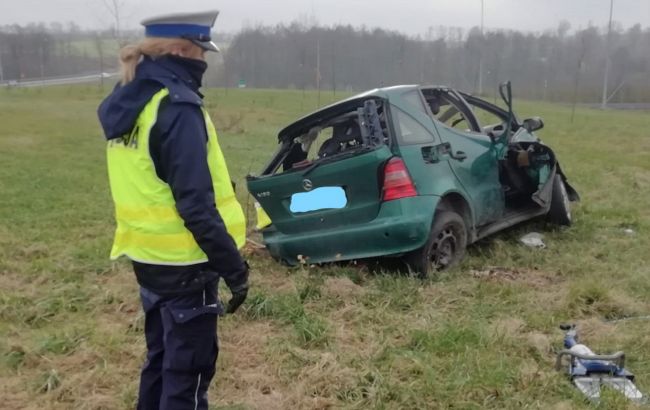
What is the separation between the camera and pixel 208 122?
245 centimetres

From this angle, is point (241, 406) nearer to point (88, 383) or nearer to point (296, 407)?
point (296, 407)

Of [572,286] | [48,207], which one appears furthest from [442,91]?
[48,207]

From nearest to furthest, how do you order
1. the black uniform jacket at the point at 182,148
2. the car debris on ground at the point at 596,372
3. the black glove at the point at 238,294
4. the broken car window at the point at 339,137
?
1. the black uniform jacket at the point at 182,148
2. the black glove at the point at 238,294
3. the car debris on ground at the point at 596,372
4. the broken car window at the point at 339,137

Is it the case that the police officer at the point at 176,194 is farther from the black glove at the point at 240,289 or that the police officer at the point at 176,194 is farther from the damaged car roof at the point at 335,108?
the damaged car roof at the point at 335,108

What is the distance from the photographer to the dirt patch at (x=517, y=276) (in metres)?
4.93

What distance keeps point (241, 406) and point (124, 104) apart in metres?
1.58

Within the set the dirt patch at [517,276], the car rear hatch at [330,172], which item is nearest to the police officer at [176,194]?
the car rear hatch at [330,172]

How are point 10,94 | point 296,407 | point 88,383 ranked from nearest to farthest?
point 296,407 < point 88,383 < point 10,94

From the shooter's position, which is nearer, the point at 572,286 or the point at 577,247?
the point at 572,286

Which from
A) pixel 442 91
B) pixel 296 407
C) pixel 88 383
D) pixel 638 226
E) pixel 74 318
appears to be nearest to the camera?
pixel 296 407

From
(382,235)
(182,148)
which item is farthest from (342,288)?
(182,148)

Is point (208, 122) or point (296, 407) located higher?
point (208, 122)

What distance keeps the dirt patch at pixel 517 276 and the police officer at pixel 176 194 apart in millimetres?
2858

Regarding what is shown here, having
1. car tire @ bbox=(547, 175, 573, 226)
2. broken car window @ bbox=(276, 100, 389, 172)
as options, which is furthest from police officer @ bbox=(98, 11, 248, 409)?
car tire @ bbox=(547, 175, 573, 226)
